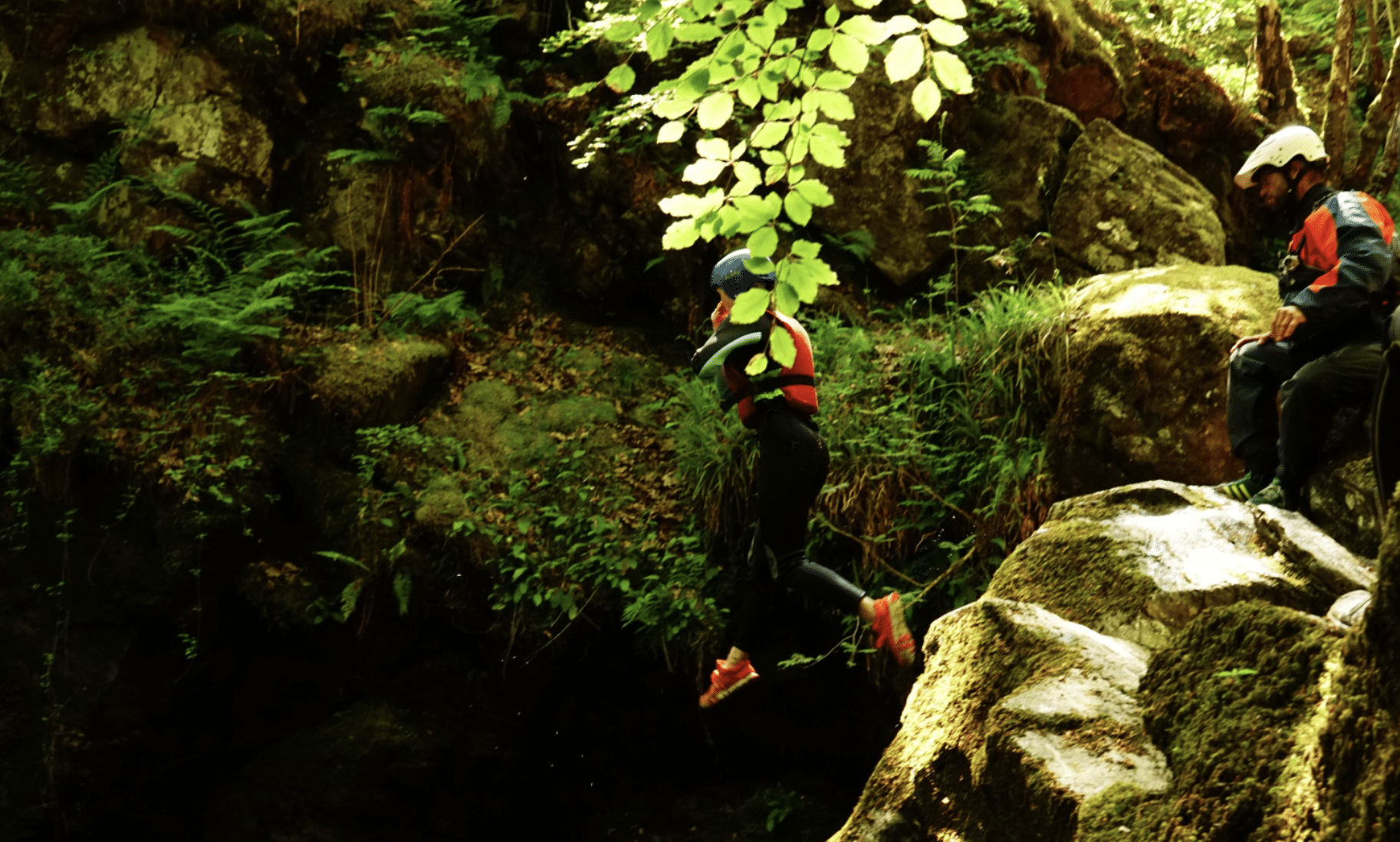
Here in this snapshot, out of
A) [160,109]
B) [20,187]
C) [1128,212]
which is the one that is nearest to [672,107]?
[1128,212]

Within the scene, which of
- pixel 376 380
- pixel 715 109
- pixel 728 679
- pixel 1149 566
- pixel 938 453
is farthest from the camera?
pixel 376 380

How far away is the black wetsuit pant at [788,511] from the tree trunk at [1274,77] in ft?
24.1

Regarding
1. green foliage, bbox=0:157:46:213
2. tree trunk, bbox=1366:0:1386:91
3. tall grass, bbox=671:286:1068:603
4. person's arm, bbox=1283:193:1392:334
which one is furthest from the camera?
tree trunk, bbox=1366:0:1386:91

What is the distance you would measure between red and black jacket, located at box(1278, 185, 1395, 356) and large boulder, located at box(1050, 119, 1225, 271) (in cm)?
369

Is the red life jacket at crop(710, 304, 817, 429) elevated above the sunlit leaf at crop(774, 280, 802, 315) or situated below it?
below

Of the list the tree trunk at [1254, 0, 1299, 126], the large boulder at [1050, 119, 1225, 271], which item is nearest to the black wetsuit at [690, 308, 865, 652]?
the large boulder at [1050, 119, 1225, 271]

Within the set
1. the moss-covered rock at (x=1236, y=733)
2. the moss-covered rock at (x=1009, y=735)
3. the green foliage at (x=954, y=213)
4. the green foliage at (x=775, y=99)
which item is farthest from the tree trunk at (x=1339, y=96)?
the moss-covered rock at (x=1236, y=733)

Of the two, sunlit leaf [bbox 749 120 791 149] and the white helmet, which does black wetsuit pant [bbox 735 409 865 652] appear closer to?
the white helmet

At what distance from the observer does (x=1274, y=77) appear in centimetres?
925

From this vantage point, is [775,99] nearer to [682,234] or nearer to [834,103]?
[834,103]

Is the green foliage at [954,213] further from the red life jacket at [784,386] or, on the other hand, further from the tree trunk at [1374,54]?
the tree trunk at [1374,54]

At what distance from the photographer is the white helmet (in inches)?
168

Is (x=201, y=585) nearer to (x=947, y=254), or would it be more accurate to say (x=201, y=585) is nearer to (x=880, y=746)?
(x=880, y=746)

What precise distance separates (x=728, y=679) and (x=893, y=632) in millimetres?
1003
